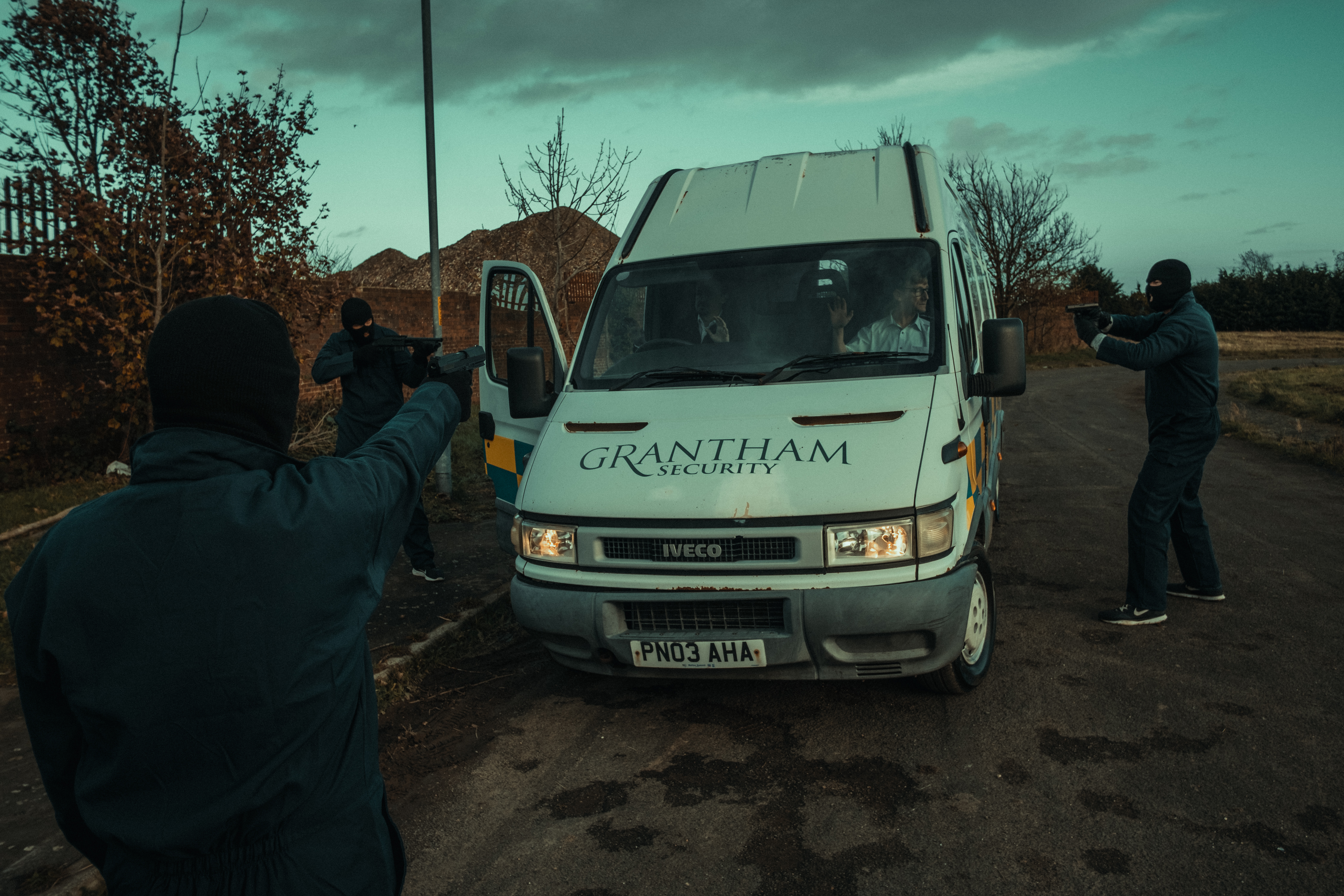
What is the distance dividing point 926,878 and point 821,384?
7.02ft

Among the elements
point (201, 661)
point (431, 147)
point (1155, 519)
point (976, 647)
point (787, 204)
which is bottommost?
point (976, 647)

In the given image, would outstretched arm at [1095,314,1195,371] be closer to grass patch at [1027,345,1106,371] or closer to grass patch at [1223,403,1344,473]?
grass patch at [1223,403,1344,473]

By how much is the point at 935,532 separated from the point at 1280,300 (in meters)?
55.5

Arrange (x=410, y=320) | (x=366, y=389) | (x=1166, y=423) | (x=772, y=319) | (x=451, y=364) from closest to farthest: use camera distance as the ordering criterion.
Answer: (x=451, y=364)
(x=772, y=319)
(x=1166, y=423)
(x=366, y=389)
(x=410, y=320)

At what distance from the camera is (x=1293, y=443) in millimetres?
11719

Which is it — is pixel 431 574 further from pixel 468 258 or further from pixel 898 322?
pixel 468 258

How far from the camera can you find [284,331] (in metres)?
1.55

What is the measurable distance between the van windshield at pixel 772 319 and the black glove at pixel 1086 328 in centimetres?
139

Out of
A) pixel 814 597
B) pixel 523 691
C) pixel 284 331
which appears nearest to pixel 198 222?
pixel 523 691

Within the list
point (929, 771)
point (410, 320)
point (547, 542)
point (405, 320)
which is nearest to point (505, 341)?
point (547, 542)

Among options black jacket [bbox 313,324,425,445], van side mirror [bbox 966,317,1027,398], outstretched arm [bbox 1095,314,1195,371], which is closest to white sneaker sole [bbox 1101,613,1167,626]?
outstretched arm [bbox 1095,314,1195,371]

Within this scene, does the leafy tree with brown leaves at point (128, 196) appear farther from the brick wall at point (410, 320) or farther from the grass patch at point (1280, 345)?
the grass patch at point (1280, 345)

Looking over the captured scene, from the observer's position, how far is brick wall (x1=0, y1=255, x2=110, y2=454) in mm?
9070

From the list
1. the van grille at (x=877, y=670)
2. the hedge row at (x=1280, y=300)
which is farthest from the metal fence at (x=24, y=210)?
the hedge row at (x=1280, y=300)
